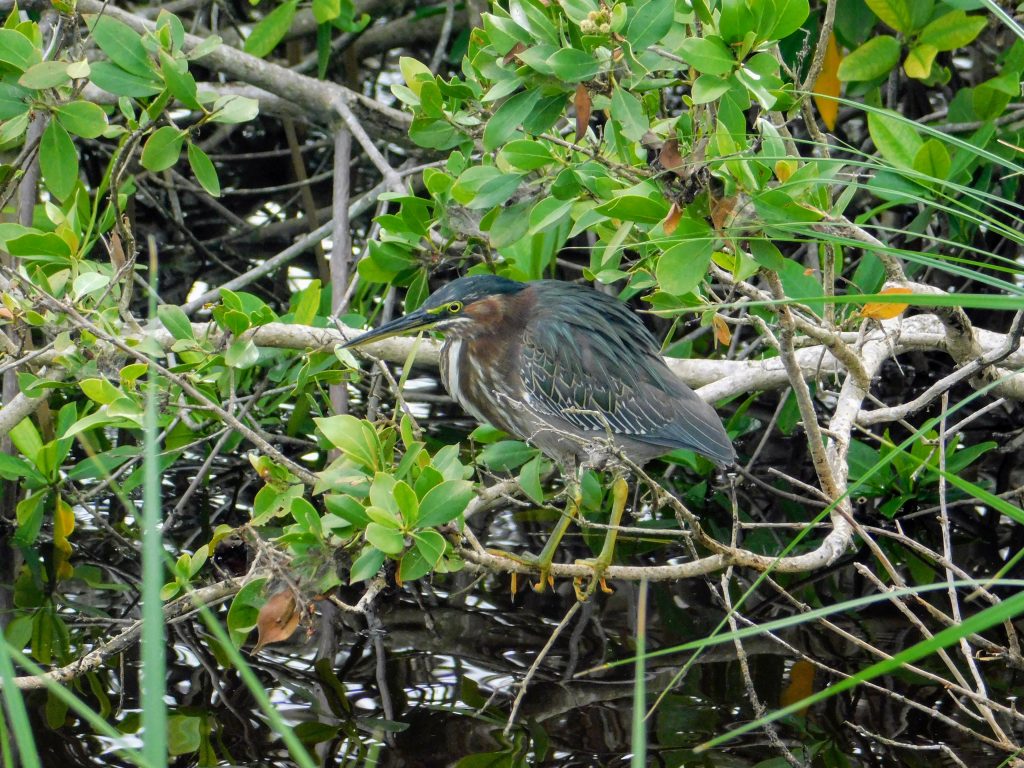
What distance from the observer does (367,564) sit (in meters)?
2.51

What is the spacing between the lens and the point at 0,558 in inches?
152

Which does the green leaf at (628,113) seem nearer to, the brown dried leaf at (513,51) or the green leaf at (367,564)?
the brown dried leaf at (513,51)

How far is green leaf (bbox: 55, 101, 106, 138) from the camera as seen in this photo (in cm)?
309

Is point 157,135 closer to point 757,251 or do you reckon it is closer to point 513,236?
point 513,236

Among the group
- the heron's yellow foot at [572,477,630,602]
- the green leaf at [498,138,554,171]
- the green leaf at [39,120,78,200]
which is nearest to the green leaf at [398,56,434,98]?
the green leaf at [498,138,554,171]

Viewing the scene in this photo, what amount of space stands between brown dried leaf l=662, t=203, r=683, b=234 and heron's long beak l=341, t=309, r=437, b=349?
1105 mm

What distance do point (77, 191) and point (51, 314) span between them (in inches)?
32.9

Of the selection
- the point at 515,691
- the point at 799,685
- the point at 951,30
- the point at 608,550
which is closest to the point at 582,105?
the point at 608,550

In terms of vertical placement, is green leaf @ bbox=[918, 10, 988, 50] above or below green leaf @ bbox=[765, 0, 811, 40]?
below

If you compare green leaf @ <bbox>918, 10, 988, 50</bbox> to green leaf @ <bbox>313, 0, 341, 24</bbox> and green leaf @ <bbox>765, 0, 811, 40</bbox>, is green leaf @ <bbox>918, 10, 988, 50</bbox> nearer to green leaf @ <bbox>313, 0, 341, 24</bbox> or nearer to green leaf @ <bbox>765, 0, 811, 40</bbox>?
green leaf @ <bbox>765, 0, 811, 40</bbox>

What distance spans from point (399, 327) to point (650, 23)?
128cm

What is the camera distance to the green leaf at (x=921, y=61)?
3980 millimetres

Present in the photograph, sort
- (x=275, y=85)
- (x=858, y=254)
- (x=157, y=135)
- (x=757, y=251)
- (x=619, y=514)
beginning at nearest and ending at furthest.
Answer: (x=757, y=251), (x=157, y=135), (x=619, y=514), (x=275, y=85), (x=858, y=254)

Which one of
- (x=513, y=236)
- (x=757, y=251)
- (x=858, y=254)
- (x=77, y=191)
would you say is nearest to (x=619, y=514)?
(x=513, y=236)
